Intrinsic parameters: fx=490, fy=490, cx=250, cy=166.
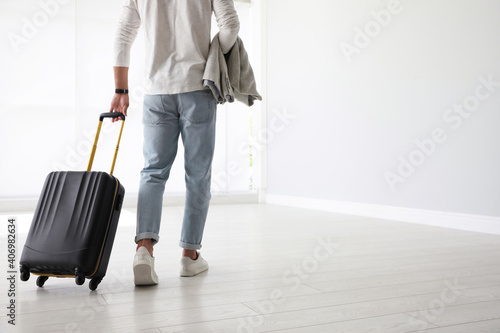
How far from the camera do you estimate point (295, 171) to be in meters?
4.88

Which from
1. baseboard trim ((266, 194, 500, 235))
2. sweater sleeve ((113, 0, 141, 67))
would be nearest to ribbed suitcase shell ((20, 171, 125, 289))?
sweater sleeve ((113, 0, 141, 67))

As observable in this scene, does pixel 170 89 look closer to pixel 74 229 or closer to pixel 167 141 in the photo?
pixel 167 141

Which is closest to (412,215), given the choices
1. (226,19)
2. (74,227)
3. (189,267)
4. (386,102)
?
(386,102)

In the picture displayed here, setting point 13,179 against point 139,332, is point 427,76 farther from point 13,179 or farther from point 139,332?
point 13,179

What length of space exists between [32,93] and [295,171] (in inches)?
101

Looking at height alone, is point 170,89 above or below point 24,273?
above

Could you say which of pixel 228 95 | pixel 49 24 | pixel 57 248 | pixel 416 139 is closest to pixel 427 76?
pixel 416 139

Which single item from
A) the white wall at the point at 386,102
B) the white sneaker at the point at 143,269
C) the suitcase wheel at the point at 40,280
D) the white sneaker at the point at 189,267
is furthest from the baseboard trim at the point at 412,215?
the suitcase wheel at the point at 40,280

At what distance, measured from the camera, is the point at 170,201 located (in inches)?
193

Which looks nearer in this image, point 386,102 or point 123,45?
point 123,45

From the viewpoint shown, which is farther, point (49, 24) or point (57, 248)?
point (49, 24)

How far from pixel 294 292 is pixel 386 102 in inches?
98.8

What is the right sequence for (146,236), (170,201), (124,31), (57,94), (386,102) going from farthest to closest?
1. (170,201)
2. (57,94)
3. (386,102)
4. (124,31)
5. (146,236)

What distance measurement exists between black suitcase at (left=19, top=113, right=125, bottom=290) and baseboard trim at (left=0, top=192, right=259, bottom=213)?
3.07 meters
